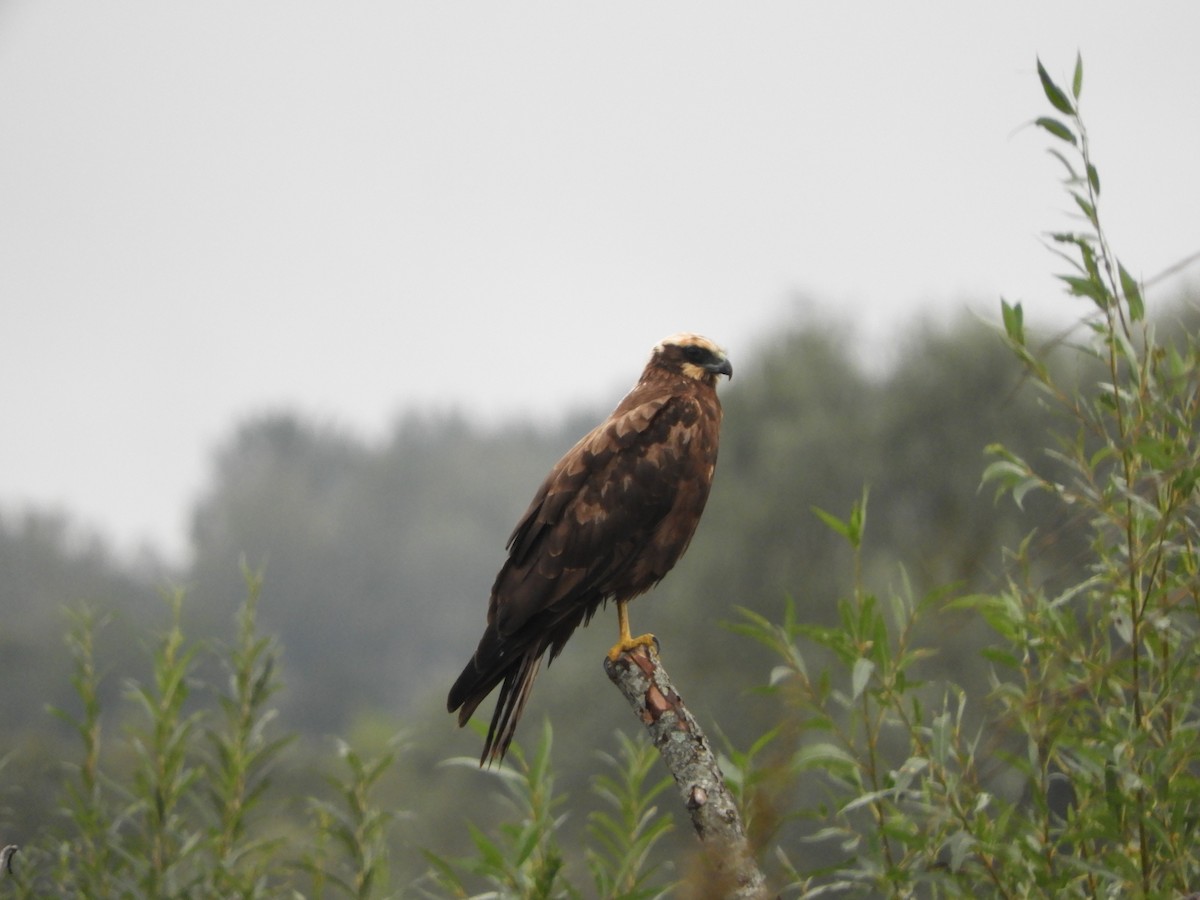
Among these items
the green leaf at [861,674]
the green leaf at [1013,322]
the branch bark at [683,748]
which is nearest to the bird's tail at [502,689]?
the branch bark at [683,748]

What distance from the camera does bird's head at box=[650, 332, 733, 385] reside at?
6.28m

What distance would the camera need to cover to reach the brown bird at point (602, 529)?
17.6ft

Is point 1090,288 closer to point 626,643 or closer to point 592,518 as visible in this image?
point 626,643

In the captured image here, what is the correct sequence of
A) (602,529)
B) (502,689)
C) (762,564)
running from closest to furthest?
(502,689)
(602,529)
(762,564)

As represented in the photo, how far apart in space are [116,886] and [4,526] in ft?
204

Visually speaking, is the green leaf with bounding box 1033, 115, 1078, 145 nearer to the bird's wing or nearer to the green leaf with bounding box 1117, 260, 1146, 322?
the green leaf with bounding box 1117, 260, 1146, 322

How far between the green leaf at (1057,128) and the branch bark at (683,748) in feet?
5.82

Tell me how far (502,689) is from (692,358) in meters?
2.00

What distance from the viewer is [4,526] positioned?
60.9 metres

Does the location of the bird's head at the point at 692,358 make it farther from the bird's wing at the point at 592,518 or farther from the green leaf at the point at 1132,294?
the green leaf at the point at 1132,294

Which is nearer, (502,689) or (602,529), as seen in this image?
(502,689)

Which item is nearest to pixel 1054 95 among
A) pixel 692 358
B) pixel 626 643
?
pixel 626 643

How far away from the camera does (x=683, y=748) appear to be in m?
3.88

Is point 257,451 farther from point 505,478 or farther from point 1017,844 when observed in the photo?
point 1017,844
